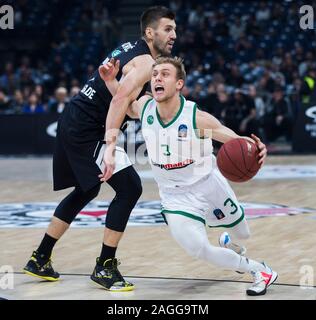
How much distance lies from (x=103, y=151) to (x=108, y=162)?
0.54 metres

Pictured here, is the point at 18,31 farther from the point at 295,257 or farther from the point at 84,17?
the point at 295,257

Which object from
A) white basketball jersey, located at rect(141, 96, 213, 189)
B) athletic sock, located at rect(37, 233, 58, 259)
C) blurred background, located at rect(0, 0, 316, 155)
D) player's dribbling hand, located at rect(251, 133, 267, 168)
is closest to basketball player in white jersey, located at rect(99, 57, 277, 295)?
white basketball jersey, located at rect(141, 96, 213, 189)

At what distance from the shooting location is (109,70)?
6.20 meters

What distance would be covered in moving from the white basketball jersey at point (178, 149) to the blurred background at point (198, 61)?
34.1 feet

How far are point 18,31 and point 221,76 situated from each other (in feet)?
24.5

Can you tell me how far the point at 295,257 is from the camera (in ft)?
23.7

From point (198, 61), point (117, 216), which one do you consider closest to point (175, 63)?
point (117, 216)

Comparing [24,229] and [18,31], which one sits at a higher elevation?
[18,31]

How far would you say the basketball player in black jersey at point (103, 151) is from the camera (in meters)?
6.22

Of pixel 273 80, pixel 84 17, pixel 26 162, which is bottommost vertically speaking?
pixel 26 162

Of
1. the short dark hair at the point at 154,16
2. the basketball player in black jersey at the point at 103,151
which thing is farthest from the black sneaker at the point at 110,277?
the short dark hair at the point at 154,16

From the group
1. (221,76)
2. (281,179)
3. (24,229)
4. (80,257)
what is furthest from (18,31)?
(80,257)

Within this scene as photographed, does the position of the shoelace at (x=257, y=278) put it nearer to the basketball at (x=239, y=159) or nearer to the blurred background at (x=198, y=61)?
the basketball at (x=239, y=159)

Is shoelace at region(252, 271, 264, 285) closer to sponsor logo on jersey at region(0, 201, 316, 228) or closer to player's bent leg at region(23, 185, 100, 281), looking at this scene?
player's bent leg at region(23, 185, 100, 281)
